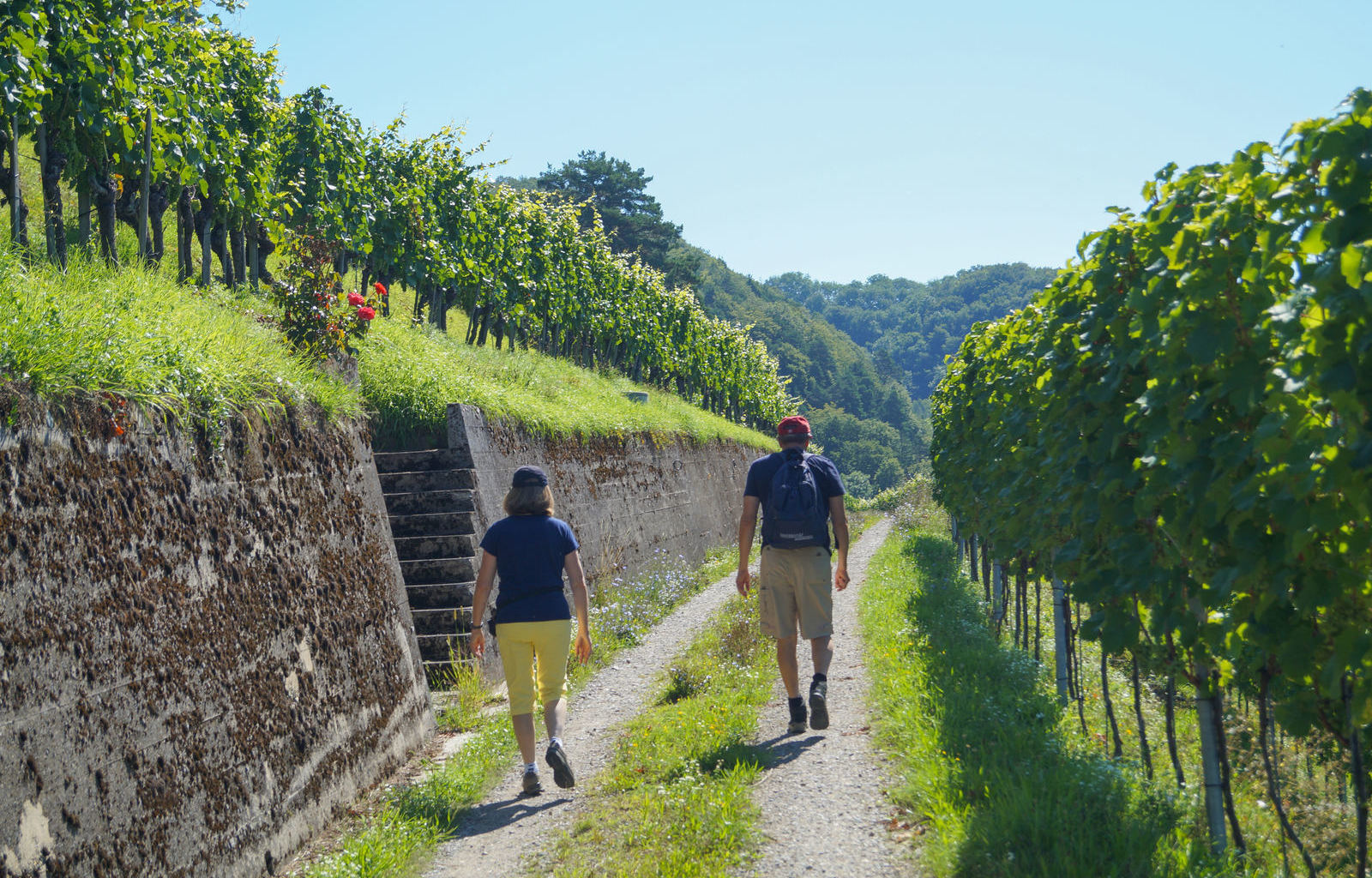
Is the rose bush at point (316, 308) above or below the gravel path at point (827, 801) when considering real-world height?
above

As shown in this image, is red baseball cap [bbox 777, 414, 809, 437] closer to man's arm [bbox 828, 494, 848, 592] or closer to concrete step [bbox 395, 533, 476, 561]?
man's arm [bbox 828, 494, 848, 592]

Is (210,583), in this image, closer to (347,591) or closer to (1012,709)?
(347,591)

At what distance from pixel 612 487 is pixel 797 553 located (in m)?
8.54

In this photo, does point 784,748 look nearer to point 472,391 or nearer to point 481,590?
point 481,590

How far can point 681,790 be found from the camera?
5.09 m

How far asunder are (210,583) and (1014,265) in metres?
180

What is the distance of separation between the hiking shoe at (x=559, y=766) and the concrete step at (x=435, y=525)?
3.77m

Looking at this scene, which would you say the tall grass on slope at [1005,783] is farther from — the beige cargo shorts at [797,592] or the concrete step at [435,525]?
the concrete step at [435,525]

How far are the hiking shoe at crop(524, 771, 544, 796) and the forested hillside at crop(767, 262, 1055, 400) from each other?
138822 millimetres

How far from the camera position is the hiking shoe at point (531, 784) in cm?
546

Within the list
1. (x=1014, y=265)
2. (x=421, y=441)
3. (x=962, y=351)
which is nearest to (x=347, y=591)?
(x=421, y=441)

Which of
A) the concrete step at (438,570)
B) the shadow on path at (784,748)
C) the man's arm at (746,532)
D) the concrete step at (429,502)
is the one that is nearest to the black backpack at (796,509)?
the man's arm at (746,532)

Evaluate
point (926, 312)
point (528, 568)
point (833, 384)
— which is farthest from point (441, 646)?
point (926, 312)

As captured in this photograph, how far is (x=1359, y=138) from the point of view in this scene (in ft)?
7.99
